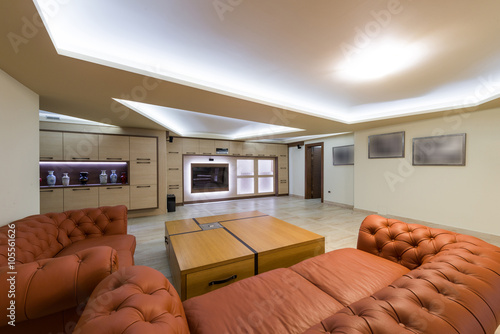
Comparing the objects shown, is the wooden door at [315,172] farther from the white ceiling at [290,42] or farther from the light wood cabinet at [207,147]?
the white ceiling at [290,42]

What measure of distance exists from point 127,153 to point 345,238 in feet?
18.2

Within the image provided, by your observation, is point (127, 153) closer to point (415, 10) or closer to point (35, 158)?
point (35, 158)

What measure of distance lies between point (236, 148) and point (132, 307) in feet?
23.8

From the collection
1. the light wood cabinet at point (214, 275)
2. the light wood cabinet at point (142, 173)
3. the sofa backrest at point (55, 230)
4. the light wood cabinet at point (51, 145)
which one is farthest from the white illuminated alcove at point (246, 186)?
the light wood cabinet at point (214, 275)

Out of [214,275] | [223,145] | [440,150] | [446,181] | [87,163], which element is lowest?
[214,275]

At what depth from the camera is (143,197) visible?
5.36 m

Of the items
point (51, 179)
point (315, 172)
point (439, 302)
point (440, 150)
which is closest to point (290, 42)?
point (439, 302)

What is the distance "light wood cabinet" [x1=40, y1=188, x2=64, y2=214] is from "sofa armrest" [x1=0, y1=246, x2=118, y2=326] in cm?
461

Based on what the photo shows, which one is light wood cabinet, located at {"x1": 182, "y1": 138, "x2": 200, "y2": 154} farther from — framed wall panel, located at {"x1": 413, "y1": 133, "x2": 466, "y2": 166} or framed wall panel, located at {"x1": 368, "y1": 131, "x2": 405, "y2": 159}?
framed wall panel, located at {"x1": 413, "y1": 133, "x2": 466, "y2": 166}

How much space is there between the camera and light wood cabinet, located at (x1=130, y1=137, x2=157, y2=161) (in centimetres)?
523

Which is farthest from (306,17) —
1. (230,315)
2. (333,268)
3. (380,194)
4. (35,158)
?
(380,194)

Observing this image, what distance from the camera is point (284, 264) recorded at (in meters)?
2.19

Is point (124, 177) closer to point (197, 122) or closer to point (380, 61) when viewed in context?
point (197, 122)

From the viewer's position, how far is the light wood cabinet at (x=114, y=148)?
4.88 meters
